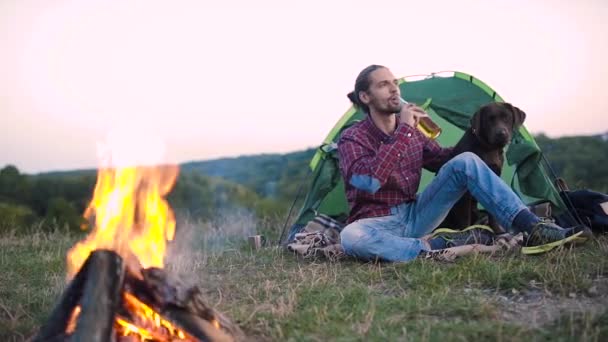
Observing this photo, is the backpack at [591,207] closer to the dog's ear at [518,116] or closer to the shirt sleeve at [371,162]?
the dog's ear at [518,116]

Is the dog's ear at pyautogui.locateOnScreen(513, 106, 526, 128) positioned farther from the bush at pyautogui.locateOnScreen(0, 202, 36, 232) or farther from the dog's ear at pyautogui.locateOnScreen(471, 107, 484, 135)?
the bush at pyautogui.locateOnScreen(0, 202, 36, 232)

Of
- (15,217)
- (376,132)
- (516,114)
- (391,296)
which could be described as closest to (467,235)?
(376,132)

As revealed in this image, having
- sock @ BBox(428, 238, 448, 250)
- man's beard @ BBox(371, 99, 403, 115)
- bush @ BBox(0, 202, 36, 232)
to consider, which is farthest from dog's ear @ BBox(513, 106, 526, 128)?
bush @ BBox(0, 202, 36, 232)

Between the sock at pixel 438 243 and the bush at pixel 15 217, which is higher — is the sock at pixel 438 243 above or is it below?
above

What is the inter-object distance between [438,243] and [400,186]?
0.51 m

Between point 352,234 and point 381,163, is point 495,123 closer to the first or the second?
point 381,163

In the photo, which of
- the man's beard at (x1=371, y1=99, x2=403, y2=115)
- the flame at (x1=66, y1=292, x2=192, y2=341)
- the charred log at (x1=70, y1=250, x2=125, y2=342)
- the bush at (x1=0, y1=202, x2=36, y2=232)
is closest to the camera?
the charred log at (x1=70, y1=250, x2=125, y2=342)

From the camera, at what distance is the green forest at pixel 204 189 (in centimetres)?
880

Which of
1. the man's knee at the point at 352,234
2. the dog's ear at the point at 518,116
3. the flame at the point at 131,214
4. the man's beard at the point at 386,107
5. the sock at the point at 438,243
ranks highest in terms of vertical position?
the man's beard at the point at 386,107

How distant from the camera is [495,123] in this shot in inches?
196

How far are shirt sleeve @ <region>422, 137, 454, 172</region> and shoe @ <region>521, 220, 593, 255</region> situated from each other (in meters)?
0.99

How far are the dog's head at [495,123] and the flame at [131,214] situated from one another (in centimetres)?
265

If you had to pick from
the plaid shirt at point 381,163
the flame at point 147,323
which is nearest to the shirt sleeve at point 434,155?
the plaid shirt at point 381,163

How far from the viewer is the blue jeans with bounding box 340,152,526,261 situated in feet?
14.4
